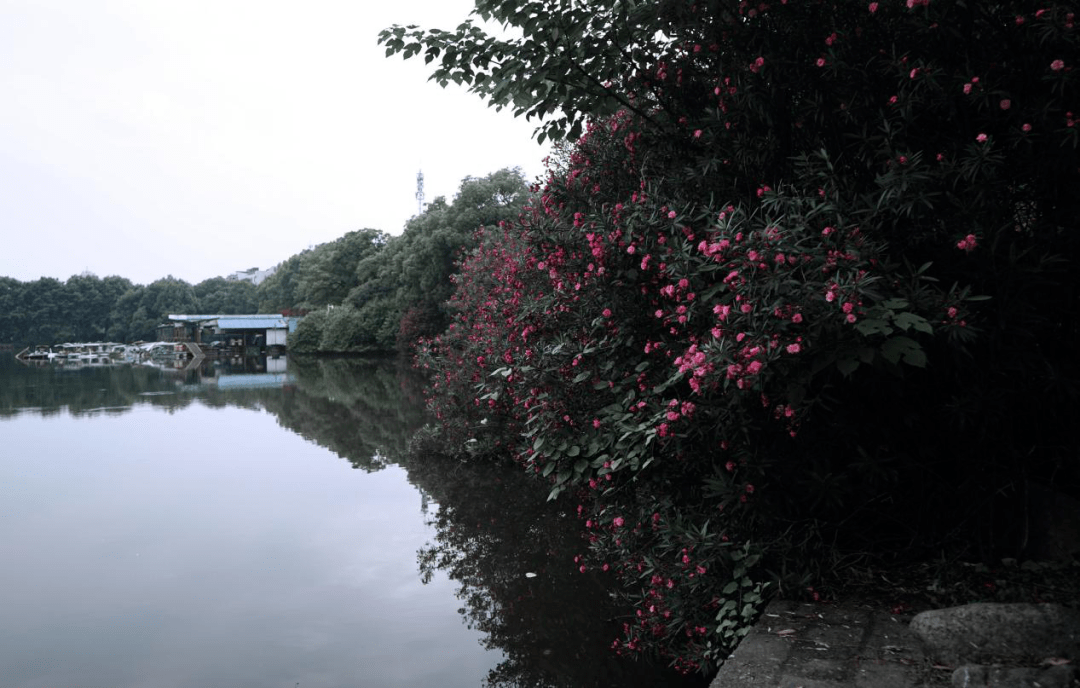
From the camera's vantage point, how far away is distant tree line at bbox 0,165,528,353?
42.0 m

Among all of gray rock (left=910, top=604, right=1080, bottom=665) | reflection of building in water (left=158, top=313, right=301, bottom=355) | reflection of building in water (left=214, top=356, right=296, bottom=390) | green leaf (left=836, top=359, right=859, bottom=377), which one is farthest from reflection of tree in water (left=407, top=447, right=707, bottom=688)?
reflection of building in water (left=158, top=313, right=301, bottom=355)

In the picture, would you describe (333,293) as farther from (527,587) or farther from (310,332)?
(527,587)

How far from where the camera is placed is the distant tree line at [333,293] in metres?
42.0

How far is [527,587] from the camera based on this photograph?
6617 millimetres

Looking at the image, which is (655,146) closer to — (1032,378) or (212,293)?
(1032,378)

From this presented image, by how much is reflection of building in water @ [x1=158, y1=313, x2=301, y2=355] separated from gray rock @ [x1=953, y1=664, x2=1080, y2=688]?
64.8 m

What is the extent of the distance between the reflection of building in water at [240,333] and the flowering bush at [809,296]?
206ft

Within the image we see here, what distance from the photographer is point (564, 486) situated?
14.9 feet

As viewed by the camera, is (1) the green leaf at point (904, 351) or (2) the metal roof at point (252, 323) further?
(2) the metal roof at point (252, 323)

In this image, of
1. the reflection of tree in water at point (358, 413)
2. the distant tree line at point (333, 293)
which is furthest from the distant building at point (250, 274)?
the reflection of tree in water at point (358, 413)

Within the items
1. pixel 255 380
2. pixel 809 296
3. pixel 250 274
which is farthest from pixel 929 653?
pixel 250 274

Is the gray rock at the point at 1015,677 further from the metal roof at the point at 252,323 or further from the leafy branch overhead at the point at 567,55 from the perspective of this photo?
the metal roof at the point at 252,323

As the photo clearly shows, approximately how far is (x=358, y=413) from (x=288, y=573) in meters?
12.5

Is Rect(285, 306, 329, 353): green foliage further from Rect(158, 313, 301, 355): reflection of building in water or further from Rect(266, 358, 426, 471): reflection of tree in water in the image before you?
Rect(266, 358, 426, 471): reflection of tree in water
